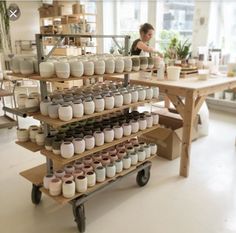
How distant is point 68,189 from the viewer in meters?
1.67

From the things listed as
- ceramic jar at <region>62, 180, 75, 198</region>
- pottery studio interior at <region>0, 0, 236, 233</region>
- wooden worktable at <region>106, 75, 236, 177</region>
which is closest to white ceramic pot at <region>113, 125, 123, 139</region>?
pottery studio interior at <region>0, 0, 236, 233</region>

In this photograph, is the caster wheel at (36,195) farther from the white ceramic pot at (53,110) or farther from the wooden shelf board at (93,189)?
the white ceramic pot at (53,110)

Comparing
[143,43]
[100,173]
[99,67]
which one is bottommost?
[100,173]

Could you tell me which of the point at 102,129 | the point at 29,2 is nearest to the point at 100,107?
the point at 102,129

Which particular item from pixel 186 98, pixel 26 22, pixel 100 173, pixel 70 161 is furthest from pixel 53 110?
pixel 26 22

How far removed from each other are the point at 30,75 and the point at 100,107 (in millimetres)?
489

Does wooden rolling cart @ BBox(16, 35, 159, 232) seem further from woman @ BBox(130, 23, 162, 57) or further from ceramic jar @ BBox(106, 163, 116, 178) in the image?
woman @ BBox(130, 23, 162, 57)

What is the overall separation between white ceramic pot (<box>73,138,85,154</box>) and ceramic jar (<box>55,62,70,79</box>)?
1.36ft

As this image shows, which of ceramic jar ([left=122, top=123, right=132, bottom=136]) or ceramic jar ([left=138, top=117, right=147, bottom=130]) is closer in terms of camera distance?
ceramic jar ([left=122, top=123, right=132, bottom=136])

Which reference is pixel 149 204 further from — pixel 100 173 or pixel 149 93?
pixel 149 93

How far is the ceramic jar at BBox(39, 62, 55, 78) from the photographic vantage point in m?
1.55

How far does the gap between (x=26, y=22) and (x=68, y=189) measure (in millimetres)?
6731

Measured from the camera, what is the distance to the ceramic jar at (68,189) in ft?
5.46

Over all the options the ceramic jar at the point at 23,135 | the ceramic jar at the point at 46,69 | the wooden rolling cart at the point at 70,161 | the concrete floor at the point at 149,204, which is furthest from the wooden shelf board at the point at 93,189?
the ceramic jar at the point at 46,69
